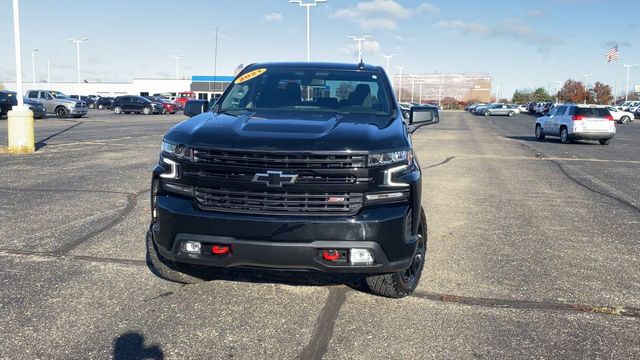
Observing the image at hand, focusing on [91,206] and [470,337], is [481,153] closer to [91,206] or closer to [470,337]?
[91,206]

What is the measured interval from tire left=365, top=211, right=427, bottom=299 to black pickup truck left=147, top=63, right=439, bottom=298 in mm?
398

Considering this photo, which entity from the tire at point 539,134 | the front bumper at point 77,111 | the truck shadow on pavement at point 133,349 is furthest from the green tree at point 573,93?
the truck shadow on pavement at point 133,349

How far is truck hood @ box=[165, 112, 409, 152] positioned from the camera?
148 inches

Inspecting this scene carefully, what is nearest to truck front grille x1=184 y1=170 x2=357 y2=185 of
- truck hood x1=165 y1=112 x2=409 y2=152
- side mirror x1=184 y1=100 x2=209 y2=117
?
truck hood x1=165 y1=112 x2=409 y2=152

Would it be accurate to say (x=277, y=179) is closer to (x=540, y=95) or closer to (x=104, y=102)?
(x=104, y=102)

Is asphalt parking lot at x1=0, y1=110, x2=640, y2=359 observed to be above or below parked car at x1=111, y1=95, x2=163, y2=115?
below

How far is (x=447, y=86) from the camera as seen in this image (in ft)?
529

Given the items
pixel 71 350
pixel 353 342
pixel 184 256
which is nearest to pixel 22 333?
pixel 71 350

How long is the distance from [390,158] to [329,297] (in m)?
1.23

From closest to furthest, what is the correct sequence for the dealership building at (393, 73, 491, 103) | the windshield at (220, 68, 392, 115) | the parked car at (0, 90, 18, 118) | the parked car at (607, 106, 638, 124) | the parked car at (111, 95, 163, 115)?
Result: the windshield at (220, 68, 392, 115), the parked car at (0, 90, 18, 118), the parked car at (111, 95, 163, 115), the parked car at (607, 106, 638, 124), the dealership building at (393, 73, 491, 103)

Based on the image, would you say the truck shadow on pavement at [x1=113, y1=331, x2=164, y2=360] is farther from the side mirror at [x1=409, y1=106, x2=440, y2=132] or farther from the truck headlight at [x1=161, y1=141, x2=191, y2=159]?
the side mirror at [x1=409, y1=106, x2=440, y2=132]

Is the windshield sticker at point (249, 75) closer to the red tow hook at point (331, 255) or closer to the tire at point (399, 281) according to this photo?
the tire at point (399, 281)

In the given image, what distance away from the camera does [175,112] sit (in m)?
54.6

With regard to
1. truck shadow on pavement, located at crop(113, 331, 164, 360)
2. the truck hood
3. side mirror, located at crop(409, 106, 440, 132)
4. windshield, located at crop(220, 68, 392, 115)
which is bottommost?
truck shadow on pavement, located at crop(113, 331, 164, 360)
